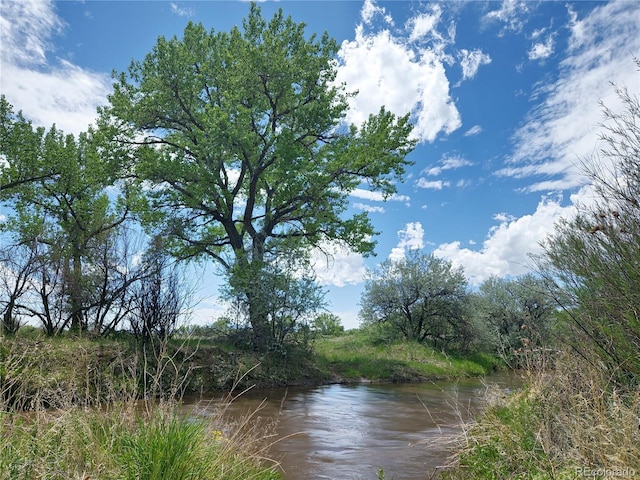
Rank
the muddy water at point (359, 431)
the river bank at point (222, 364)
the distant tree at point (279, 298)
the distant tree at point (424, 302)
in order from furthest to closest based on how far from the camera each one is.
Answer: the distant tree at point (424, 302) < the distant tree at point (279, 298) < the river bank at point (222, 364) < the muddy water at point (359, 431)

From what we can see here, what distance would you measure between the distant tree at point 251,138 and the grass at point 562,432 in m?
12.6

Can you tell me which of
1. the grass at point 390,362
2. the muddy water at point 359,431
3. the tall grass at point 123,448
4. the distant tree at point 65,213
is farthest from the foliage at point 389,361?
the tall grass at point 123,448

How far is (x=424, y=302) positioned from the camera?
78.4 feet

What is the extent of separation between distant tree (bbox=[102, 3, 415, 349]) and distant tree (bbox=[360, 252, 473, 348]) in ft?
14.6

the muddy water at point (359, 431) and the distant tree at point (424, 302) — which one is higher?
the distant tree at point (424, 302)

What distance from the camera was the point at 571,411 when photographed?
4.76m

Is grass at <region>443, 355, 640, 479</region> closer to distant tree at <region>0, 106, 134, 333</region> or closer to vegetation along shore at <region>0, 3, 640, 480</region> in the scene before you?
vegetation along shore at <region>0, 3, 640, 480</region>

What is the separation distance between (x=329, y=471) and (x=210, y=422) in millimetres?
2207

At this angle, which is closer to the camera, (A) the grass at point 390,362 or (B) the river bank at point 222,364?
(B) the river bank at point 222,364

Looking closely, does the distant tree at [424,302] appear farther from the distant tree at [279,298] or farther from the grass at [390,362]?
the distant tree at [279,298]

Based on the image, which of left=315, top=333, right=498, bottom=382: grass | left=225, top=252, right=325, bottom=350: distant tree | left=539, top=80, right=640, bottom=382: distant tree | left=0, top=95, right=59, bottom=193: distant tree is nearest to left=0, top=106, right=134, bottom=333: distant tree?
left=0, top=95, right=59, bottom=193: distant tree

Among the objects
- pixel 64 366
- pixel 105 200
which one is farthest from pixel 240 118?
pixel 64 366

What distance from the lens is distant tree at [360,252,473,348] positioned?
23.6 m

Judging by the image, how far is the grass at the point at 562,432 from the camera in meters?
3.61
